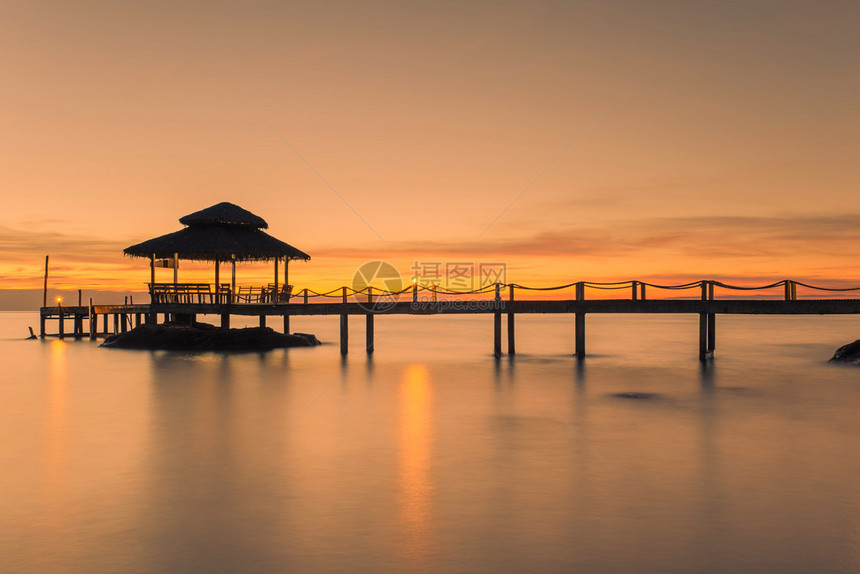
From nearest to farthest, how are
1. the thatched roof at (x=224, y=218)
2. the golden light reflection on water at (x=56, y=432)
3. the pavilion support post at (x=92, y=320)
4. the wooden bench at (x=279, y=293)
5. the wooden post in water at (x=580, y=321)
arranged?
1. the golden light reflection on water at (x=56, y=432)
2. the wooden post in water at (x=580, y=321)
3. the wooden bench at (x=279, y=293)
4. the thatched roof at (x=224, y=218)
5. the pavilion support post at (x=92, y=320)

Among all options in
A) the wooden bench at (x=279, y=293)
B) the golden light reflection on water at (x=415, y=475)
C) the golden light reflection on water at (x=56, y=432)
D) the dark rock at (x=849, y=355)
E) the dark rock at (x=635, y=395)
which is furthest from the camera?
the wooden bench at (x=279, y=293)

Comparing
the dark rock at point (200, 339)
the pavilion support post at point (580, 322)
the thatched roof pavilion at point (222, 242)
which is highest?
the thatched roof pavilion at point (222, 242)

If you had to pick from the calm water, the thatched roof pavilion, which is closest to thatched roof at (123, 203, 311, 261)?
the thatched roof pavilion

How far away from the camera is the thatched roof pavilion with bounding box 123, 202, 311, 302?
1315 inches

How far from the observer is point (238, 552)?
7.61 metres

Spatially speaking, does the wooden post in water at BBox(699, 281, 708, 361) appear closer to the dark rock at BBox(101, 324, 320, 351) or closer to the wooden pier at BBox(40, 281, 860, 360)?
the wooden pier at BBox(40, 281, 860, 360)

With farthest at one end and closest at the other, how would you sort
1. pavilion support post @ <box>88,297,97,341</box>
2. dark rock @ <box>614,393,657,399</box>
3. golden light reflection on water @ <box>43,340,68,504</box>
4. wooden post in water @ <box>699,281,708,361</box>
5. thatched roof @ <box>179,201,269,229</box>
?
1. pavilion support post @ <box>88,297,97,341</box>
2. thatched roof @ <box>179,201,269,229</box>
3. wooden post in water @ <box>699,281,708,361</box>
4. dark rock @ <box>614,393,657,399</box>
5. golden light reflection on water @ <box>43,340,68,504</box>

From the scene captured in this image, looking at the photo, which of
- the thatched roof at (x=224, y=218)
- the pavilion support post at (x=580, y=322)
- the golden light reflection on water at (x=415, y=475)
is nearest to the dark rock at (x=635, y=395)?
the golden light reflection on water at (x=415, y=475)

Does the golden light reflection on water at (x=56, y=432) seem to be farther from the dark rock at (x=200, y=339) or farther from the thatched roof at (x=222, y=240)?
the thatched roof at (x=222, y=240)

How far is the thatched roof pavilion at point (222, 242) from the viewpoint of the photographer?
33406 millimetres

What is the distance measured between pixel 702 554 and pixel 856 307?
20588 mm

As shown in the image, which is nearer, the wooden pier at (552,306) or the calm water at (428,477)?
the calm water at (428,477)

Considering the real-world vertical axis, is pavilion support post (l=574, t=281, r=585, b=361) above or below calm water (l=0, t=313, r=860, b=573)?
above

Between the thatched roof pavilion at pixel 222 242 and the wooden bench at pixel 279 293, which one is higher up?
the thatched roof pavilion at pixel 222 242
